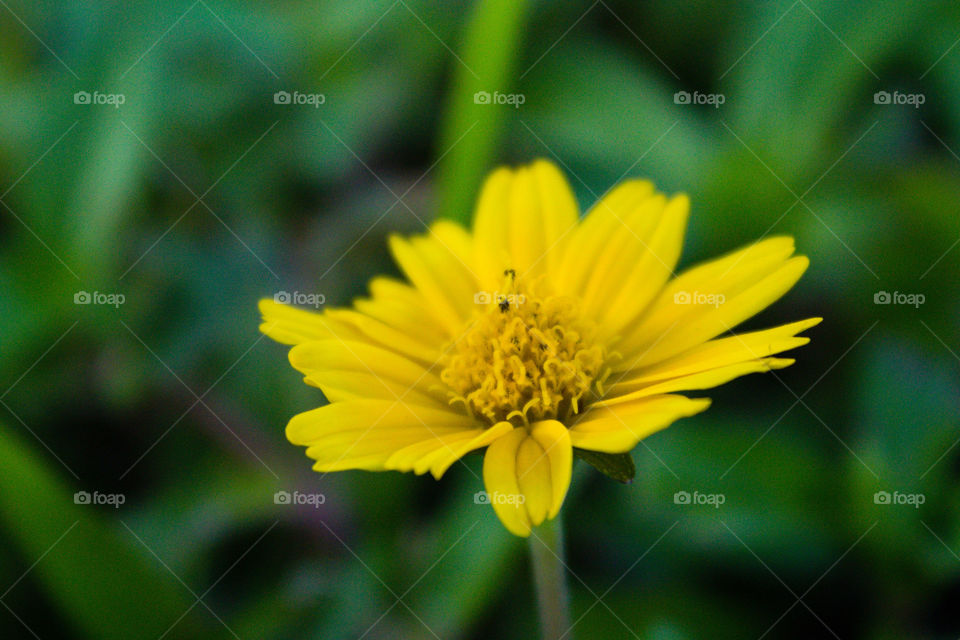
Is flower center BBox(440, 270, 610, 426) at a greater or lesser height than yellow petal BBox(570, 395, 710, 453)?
greater

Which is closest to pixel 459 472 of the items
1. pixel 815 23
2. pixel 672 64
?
pixel 672 64

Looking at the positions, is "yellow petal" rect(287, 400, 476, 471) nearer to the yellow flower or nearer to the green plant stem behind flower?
the yellow flower

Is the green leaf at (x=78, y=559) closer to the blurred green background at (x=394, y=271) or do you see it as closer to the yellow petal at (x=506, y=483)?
the blurred green background at (x=394, y=271)

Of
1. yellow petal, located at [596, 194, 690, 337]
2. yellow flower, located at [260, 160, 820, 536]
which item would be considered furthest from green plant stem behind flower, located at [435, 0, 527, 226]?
yellow petal, located at [596, 194, 690, 337]

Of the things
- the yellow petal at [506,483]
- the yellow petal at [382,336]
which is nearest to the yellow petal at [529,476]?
the yellow petal at [506,483]

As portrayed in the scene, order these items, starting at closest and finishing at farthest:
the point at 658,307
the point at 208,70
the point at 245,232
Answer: the point at 658,307, the point at 245,232, the point at 208,70

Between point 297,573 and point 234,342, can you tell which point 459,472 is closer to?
point 297,573

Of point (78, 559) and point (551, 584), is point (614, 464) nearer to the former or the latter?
point (551, 584)
